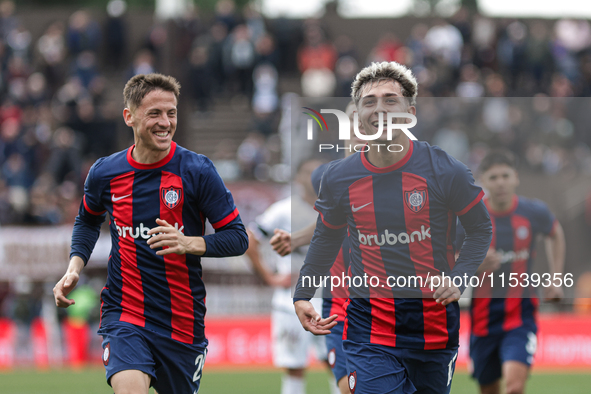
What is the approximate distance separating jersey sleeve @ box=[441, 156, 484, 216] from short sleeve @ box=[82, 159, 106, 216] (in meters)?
2.21

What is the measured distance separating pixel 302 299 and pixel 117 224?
1.30 m

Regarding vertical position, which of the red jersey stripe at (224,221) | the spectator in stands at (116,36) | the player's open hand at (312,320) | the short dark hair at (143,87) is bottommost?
the player's open hand at (312,320)

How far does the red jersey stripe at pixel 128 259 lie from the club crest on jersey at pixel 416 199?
1.74 metres

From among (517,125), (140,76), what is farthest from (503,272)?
(517,125)

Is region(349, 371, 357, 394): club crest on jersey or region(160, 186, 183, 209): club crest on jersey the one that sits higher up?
region(160, 186, 183, 209): club crest on jersey

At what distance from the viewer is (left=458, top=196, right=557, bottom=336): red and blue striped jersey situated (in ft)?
23.0

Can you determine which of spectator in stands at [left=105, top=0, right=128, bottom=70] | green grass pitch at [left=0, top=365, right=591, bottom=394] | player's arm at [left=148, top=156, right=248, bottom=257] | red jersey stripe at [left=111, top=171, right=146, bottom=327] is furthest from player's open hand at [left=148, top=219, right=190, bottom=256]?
spectator in stands at [left=105, top=0, right=128, bottom=70]

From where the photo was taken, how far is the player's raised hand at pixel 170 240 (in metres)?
4.66

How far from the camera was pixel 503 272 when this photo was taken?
6746 mm

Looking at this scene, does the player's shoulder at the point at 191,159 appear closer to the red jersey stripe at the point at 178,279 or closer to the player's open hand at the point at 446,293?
the red jersey stripe at the point at 178,279

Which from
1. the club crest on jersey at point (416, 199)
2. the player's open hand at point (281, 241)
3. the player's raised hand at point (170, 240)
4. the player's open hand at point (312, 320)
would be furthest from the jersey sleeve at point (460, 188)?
the player's raised hand at point (170, 240)

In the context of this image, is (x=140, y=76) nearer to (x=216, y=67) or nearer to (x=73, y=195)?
(x=73, y=195)

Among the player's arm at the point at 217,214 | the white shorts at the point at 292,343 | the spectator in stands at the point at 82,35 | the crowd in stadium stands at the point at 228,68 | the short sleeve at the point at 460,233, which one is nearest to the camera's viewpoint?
the short sleeve at the point at 460,233

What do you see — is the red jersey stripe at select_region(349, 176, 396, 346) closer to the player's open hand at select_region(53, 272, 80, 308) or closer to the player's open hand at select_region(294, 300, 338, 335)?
the player's open hand at select_region(294, 300, 338, 335)
